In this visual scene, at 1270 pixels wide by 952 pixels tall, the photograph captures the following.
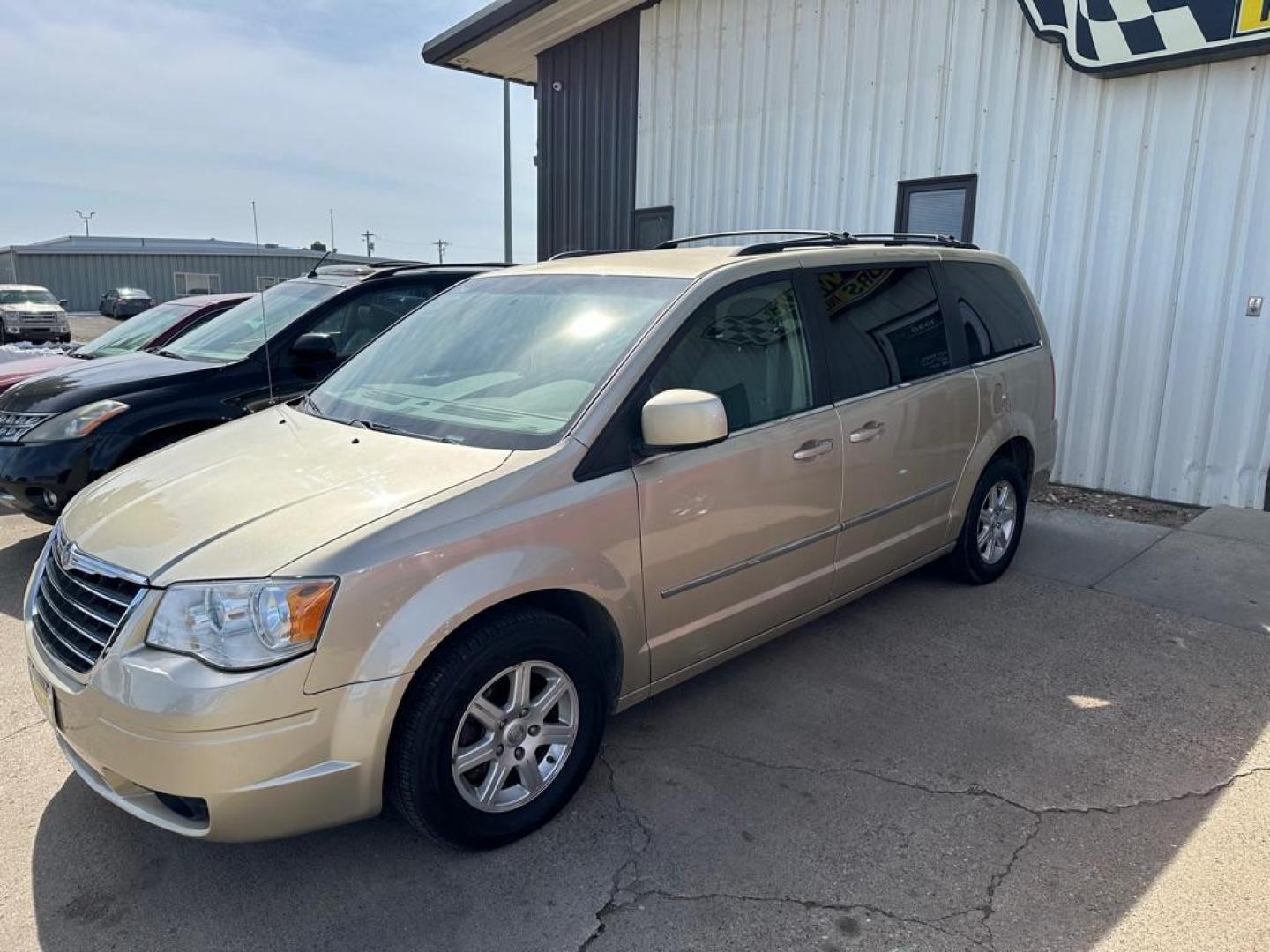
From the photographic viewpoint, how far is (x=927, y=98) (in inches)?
300

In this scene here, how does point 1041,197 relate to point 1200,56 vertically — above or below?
below

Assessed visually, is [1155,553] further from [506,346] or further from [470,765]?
[470,765]

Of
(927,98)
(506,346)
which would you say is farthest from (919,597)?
(927,98)

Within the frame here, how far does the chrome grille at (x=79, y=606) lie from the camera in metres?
2.52

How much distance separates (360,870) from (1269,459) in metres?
6.57

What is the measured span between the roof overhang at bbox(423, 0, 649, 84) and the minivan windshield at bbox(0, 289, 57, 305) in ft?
64.1

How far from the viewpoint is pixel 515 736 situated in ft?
9.09

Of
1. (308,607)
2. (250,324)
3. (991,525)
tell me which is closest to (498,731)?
(308,607)

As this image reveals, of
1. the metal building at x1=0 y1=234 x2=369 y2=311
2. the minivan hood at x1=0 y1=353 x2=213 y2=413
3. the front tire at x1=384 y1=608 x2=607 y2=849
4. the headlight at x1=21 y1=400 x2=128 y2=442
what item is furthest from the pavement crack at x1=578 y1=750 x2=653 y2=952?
the metal building at x1=0 y1=234 x2=369 y2=311

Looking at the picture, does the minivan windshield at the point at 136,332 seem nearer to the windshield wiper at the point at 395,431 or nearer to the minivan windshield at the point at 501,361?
the minivan windshield at the point at 501,361

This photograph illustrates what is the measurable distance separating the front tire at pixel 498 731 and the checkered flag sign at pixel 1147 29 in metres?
6.09

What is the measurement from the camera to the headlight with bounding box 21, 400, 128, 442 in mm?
5055

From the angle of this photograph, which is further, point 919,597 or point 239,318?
point 239,318

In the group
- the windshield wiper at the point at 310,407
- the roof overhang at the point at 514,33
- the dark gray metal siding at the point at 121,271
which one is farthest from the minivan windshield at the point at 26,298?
the windshield wiper at the point at 310,407
